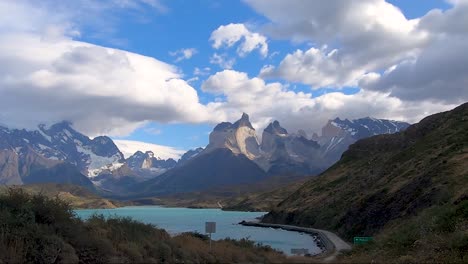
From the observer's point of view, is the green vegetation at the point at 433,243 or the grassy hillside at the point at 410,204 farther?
the grassy hillside at the point at 410,204

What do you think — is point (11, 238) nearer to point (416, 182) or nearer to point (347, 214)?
point (416, 182)

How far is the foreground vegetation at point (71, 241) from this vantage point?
1727cm

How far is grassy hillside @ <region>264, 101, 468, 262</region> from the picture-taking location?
26766 millimetres

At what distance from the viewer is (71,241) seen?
62.6ft

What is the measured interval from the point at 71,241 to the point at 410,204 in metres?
40.6

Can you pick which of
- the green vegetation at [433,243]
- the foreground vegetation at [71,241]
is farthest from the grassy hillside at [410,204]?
the foreground vegetation at [71,241]

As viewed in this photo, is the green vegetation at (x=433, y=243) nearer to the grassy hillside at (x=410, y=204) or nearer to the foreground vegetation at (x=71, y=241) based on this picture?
the grassy hillside at (x=410, y=204)

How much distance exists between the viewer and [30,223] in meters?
18.5

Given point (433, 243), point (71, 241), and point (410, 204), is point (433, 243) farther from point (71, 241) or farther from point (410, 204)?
point (410, 204)

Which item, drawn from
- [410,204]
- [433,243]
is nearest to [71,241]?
[433,243]

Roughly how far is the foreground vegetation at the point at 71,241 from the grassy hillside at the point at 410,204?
31.1 feet

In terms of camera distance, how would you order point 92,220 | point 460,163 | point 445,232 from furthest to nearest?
point 460,163 < point 445,232 < point 92,220

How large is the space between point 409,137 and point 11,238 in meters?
133

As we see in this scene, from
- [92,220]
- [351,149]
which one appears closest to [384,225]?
[92,220]
